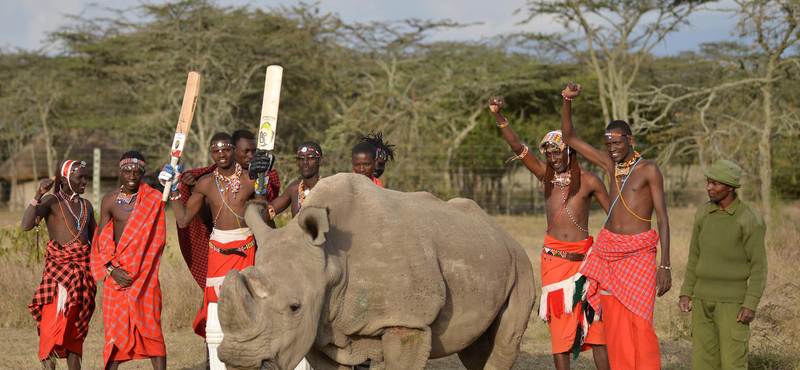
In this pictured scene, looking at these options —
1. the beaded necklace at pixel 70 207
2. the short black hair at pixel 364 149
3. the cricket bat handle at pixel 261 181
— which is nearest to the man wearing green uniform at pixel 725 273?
the short black hair at pixel 364 149

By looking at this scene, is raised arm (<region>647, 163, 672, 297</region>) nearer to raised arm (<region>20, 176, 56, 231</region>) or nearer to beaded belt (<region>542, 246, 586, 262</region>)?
beaded belt (<region>542, 246, 586, 262</region>)

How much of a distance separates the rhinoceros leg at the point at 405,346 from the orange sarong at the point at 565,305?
1.89m

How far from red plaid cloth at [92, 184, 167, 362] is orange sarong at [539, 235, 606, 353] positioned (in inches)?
127

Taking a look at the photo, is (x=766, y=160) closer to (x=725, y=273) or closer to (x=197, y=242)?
(x=725, y=273)

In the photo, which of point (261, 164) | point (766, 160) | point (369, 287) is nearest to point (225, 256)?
point (261, 164)

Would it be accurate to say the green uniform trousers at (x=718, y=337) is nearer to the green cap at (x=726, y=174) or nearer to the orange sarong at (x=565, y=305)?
the orange sarong at (x=565, y=305)

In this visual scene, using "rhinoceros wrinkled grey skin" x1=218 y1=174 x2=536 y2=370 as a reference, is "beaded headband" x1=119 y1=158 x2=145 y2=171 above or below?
above

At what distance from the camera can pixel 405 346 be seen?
4176 mm

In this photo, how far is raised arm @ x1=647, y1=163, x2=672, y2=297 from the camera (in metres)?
5.38

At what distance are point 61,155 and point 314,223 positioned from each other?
29.2 metres

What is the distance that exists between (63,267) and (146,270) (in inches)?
32.4

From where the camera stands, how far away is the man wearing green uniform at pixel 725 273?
17.1ft

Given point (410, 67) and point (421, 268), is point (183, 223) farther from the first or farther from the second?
point (410, 67)

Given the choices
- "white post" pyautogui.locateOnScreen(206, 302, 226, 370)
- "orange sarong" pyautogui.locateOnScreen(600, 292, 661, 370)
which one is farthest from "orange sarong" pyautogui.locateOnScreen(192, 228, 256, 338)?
"orange sarong" pyautogui.locateOnScreen(600, 292, 661, 370)
